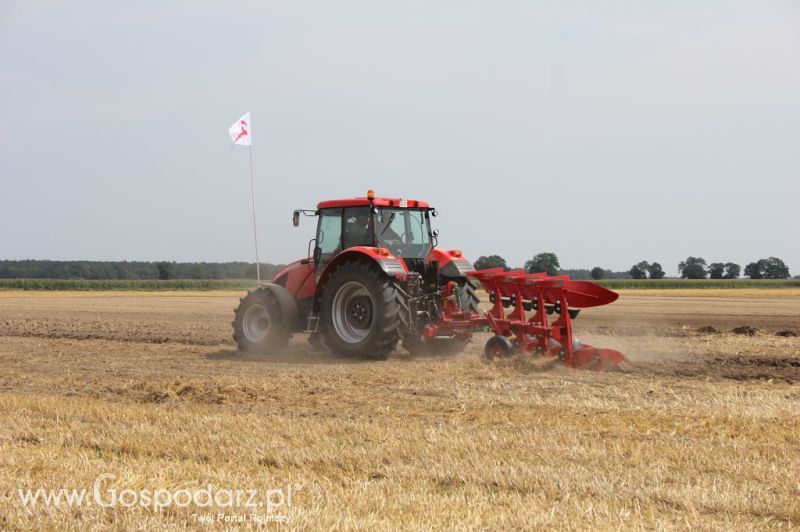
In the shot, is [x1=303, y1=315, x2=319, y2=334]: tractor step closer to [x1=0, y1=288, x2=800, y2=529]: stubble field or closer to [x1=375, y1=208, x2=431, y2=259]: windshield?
[x1=0, y1=288, x2=800, y2=529]: stubble field

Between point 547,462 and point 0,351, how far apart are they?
9914 millimetres

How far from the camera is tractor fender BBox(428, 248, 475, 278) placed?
35.9 ft

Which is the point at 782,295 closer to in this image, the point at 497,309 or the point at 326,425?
the point at 497,309

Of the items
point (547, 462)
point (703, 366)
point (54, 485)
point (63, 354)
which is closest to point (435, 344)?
point (703, 366)

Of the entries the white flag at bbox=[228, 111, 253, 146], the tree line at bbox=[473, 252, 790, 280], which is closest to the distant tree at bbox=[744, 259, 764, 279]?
the tree line at bbox=[473, 252, 790, 280]

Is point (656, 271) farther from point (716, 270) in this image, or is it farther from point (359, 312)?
point (359, 312)

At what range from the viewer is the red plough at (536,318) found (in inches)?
368

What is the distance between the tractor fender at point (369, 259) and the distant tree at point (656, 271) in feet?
144

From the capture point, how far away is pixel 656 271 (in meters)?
52.1

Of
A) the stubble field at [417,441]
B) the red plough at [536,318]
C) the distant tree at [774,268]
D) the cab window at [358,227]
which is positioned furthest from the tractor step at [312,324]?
the distant tree at [774,268]

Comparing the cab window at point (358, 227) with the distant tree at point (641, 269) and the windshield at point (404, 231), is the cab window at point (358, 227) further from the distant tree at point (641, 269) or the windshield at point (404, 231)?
the distant tree at point (641, 269)

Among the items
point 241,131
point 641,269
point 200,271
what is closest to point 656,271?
point 641,269

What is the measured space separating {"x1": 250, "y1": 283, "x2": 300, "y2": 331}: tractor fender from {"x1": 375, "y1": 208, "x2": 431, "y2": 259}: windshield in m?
1.60

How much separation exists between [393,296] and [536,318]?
1.80 meters
